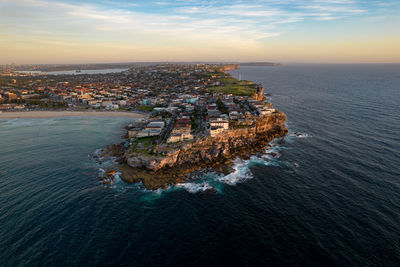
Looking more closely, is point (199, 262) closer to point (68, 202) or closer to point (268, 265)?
point (268, 265)

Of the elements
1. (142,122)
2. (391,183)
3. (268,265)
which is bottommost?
(268,265)

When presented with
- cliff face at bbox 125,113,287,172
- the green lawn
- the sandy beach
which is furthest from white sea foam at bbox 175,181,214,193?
the green lawn

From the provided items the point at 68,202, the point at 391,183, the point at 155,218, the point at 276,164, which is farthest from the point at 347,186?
the point at 68,202

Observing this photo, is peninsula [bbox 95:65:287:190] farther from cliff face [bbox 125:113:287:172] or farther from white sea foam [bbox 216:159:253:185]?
white sea foam [bbox 216:159:253:185]

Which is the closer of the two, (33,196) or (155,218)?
→ (155,218)

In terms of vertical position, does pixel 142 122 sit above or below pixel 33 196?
above

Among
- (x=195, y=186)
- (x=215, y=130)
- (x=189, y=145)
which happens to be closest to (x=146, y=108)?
(x=215, y=130)

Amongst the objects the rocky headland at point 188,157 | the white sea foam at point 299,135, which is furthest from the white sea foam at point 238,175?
the white sea foam at point 299,135

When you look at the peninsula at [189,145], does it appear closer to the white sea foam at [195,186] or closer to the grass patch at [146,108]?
the white sea foam at [195,186]

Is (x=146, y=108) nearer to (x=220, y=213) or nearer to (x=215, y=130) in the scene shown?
(x=215, y=130)
